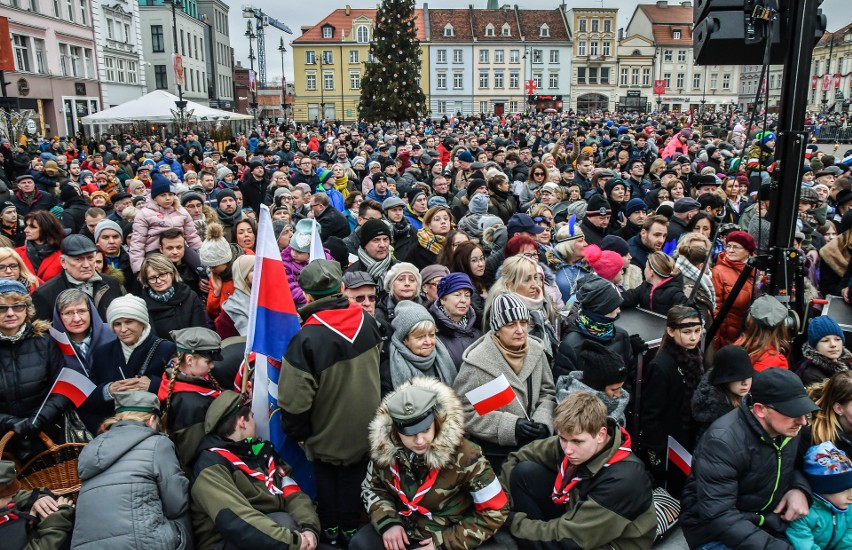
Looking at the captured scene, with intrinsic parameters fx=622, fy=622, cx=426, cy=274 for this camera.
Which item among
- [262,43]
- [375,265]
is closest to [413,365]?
[375,265]

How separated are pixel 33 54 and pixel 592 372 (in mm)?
39268

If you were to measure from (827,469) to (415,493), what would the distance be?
212 centimetres

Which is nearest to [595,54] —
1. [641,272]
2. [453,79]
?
[453,79]

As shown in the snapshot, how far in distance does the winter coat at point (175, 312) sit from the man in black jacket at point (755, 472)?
3929mm

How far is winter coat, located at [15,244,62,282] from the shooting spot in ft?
19.4

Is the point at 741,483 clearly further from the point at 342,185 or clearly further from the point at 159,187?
the point at 342,185

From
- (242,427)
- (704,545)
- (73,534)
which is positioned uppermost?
(242,427)

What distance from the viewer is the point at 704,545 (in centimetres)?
322

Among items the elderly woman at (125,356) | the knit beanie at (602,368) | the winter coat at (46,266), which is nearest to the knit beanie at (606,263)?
the knit beanie at (602,368)

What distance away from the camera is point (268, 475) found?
3.38 m

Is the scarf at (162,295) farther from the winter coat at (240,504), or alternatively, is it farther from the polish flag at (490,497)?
the polish flag at (490,497)

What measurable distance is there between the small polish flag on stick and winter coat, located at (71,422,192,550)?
164 centimetres

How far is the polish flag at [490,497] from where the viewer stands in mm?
3139

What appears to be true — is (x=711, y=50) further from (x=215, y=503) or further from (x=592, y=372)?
(x=215, y=503)
